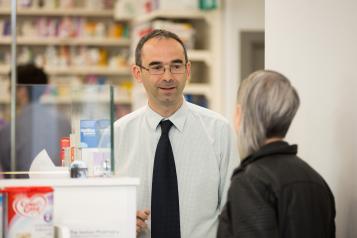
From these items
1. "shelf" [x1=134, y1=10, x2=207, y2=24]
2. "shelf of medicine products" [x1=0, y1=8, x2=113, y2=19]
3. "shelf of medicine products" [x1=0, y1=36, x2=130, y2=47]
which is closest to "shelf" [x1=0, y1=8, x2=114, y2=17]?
"shelf of medicine products" [x1=0, y1=8, x2=113, y2=19]

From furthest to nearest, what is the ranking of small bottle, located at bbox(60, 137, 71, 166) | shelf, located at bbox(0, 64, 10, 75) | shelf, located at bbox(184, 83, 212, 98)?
shelf, located at bbox(0, 64, 10, 75) → shelf, located at bbox(184, 83, 212, 98) → small bottle, located at bbox(60, 137, 71, 166)

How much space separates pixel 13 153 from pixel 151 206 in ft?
1.97

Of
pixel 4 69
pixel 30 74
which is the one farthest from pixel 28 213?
pixel 4 69

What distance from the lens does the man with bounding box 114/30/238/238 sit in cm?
268

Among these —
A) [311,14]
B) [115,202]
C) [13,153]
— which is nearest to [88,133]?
[115,202]

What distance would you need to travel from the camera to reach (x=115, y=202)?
84.9 inches

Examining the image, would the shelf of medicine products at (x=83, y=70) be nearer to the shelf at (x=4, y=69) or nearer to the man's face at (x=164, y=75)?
the shelf at (x=4, y=69)

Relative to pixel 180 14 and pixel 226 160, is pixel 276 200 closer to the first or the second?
pixel 226 160

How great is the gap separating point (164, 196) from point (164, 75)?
0.48 metres

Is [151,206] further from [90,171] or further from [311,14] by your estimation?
[311,14]

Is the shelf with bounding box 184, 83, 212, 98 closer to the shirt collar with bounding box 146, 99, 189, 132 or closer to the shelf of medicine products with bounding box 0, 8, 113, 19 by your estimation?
the shelf of medicine products with bounding box 0, 8, 113, 19

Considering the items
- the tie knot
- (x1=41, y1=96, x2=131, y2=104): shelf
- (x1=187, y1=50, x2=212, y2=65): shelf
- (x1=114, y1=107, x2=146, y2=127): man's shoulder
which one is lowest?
the tie knot

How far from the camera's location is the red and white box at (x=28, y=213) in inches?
79.7

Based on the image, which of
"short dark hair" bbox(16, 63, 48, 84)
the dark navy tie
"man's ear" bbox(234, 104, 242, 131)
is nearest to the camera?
"man's ear" bbox(234, 104, 242, 131)
